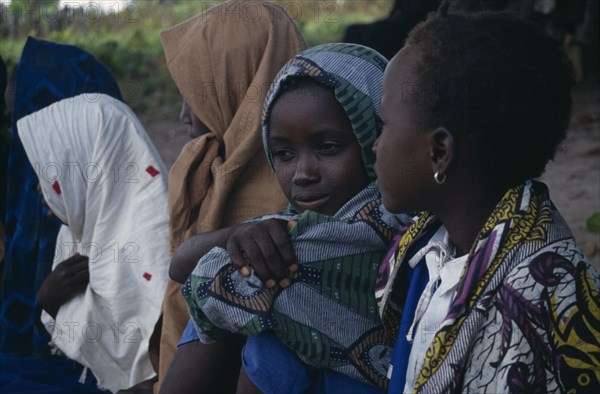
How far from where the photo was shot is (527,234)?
1.80 m

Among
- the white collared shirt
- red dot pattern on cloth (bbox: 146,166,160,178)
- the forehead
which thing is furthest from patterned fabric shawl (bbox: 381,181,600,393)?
red dot pattern on cloth (bbox: 146,166,160,178)

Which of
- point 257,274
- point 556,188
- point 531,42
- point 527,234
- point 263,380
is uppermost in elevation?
point 531,42

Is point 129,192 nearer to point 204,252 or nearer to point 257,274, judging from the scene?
point 204,252

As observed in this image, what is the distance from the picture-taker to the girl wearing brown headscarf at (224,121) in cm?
300

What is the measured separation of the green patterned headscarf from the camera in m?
2.42

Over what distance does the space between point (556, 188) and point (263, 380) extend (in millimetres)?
4040

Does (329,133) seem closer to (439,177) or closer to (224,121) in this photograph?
(439,177)

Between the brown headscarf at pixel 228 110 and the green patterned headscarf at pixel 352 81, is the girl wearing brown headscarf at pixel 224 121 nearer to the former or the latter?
the brown headscarf at pixel 228 110

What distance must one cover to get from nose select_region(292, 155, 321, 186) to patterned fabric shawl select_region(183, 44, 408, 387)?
0.53 feet

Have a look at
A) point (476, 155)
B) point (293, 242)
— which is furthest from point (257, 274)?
point (476, 155)

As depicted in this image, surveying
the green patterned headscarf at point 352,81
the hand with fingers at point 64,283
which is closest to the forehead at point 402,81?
the green patterned headscarf at point 352,81

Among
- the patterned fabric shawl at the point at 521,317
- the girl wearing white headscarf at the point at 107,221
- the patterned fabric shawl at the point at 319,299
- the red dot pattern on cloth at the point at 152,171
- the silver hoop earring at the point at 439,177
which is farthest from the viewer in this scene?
A: the red dot pattern on cloth at the point at 152,171

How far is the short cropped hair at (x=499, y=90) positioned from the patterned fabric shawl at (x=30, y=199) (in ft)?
7.66

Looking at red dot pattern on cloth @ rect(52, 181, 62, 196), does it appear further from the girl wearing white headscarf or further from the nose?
the nose
